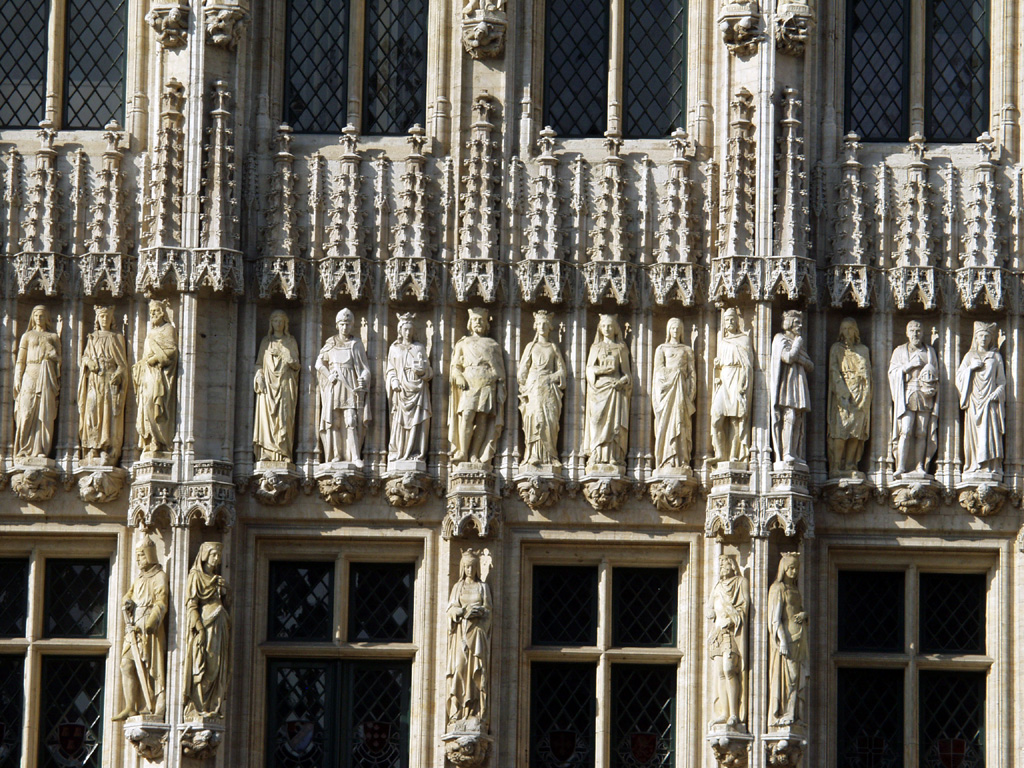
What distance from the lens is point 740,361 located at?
28781mm

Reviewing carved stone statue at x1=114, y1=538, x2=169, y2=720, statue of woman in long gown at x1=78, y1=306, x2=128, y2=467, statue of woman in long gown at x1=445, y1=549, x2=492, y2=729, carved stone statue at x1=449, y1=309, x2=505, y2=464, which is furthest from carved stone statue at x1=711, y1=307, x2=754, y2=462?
statue of woman in long gown at x1=78, y1=306, x2=128, y2=467

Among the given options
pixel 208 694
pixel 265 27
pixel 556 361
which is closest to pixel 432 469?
pixel 556 361

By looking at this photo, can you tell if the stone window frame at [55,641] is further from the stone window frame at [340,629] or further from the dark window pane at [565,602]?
the dark window pane at [565,602]

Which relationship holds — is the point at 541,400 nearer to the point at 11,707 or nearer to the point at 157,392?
the point at 157,392

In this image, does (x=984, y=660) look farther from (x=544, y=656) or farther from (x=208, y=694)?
(x=208, y=694)

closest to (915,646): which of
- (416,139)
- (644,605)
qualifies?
(644,605)

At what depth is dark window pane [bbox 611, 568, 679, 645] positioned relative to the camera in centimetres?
2914

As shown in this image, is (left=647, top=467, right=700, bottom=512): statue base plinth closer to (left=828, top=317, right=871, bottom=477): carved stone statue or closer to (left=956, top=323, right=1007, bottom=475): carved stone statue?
(left=828, top=317, right=871, bottom=477): carved stone statue

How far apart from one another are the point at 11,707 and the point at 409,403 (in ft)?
19.7

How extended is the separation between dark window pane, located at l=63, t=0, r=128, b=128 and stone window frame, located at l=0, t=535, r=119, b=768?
208 inches

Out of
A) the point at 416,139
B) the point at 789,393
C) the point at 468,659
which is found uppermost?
the point at 416,139

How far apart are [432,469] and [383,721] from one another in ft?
10.1

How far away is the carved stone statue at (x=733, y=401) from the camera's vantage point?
2869 centimetres

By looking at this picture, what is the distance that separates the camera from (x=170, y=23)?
2931 cm
